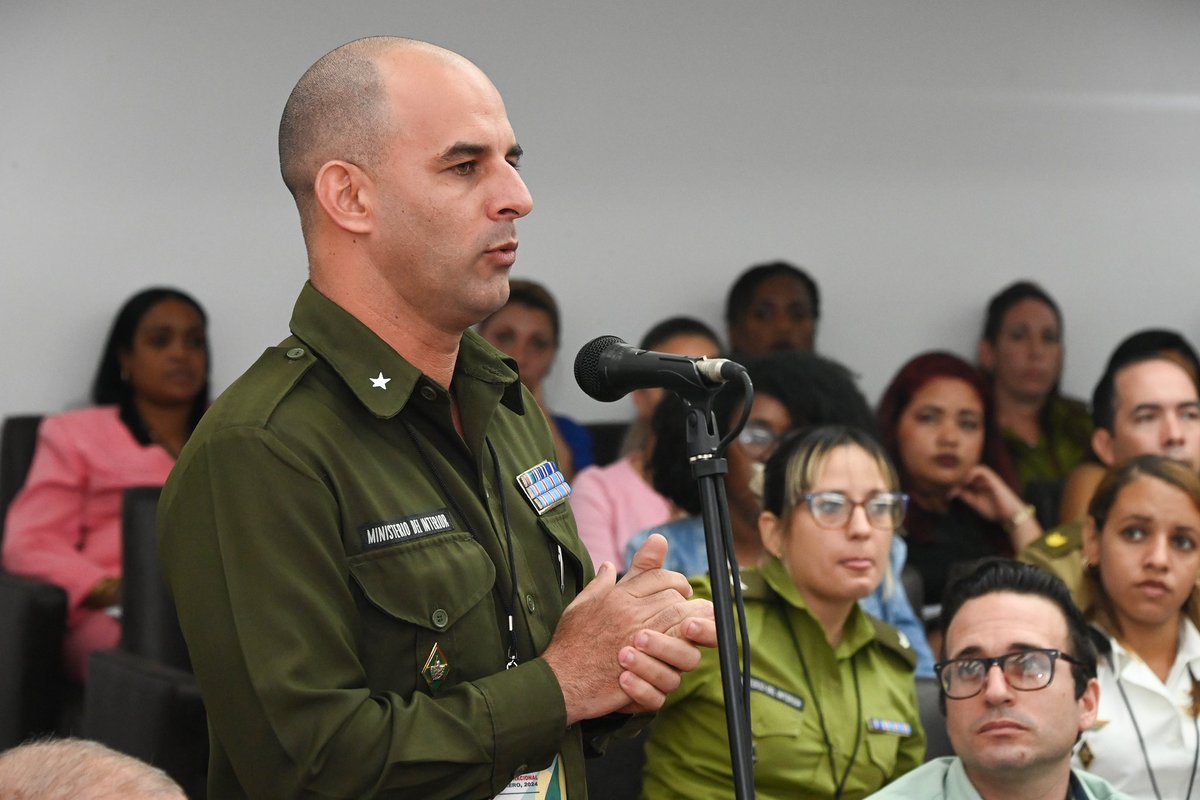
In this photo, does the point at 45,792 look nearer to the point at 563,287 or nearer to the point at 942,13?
the point at 563,287

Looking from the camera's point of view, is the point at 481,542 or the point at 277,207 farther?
the point at 277,207

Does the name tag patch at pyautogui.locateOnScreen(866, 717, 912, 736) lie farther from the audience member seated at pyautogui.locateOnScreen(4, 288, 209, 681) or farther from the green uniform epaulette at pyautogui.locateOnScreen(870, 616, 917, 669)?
the audience member seated at pyautogui.locateOnScreen(4, 288, 209, 681)

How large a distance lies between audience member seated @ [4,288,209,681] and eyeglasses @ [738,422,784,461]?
57.9 inches

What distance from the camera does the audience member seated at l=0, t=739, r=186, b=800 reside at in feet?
3.66

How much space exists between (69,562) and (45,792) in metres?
2.64

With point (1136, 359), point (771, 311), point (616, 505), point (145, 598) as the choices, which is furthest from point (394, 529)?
point (771, 311)

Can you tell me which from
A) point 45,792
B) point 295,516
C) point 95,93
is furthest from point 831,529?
point 95,93

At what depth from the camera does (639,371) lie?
1475mm

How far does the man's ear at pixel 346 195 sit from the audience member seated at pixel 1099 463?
2.19 metres

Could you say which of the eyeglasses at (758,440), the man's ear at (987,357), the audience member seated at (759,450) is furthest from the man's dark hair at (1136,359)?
the eyeglasses at (758,440)

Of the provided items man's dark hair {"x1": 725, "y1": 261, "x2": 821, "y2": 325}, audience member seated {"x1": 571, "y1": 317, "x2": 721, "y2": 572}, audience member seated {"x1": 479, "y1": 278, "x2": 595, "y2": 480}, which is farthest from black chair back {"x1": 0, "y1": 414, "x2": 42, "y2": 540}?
man's dark hair {"x1": 725, "y1": 261, "x2": 821, "y2": 325}

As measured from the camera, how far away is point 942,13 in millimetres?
5121

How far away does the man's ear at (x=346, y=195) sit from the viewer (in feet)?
4.90

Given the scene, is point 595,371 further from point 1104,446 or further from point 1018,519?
point 1018,519
